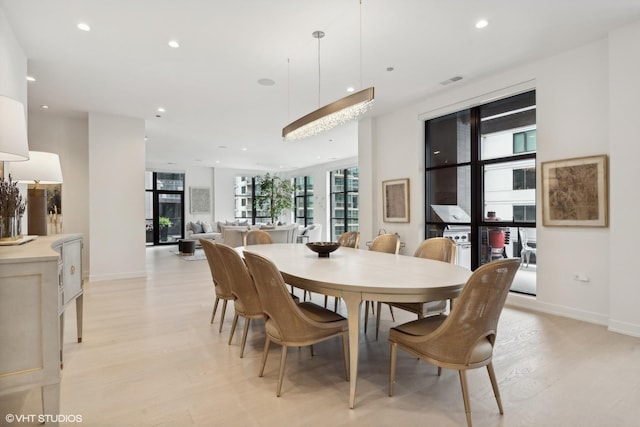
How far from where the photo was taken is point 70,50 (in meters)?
3.62

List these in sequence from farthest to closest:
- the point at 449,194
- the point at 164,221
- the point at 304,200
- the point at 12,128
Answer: the point at 304,200 < the point at 164,221 < the point at 449,194 < the point at 12,128

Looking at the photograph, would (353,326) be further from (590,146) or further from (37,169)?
(590,146)

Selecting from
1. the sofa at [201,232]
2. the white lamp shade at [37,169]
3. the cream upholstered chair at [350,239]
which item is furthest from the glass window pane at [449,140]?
the sofa at [201,232]

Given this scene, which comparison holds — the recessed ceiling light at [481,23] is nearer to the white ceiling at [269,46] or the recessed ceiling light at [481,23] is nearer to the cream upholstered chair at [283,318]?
the white ceiling at [269,46]

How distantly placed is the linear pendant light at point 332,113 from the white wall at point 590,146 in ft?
7.15

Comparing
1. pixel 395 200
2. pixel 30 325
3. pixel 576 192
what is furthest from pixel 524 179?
pixel 30 325

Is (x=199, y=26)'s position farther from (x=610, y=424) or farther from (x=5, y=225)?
(x=610, y=424)

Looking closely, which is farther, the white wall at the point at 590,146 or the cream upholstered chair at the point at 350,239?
the cream upholstered chair at the point at 350,239

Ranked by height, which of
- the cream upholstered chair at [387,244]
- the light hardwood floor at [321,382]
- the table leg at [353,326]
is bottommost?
the light hardwood floor at [321,382]

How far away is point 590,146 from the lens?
142 inches

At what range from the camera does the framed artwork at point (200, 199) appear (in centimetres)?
1239

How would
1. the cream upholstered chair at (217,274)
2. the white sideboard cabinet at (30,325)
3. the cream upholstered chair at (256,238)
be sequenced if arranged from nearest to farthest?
the white sideboard cabinet at (30,325) < the cream upholstered chair at (217,274) < the cream upholstered chair at (256,238)

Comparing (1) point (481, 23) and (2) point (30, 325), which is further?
(1) point (481, 23)

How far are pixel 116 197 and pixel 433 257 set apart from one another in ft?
17.5
